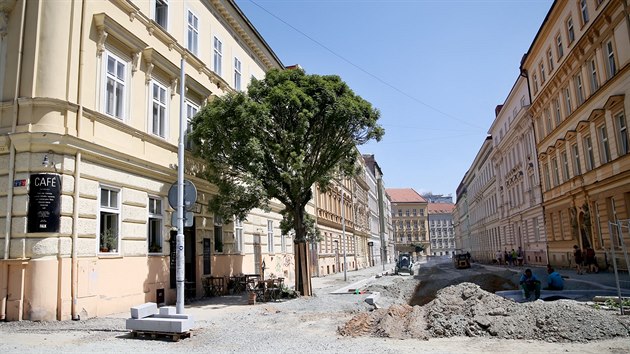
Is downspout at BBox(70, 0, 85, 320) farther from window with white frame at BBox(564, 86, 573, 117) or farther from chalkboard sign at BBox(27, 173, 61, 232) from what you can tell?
window with white frame at BBox(564, 86, 573, 117)

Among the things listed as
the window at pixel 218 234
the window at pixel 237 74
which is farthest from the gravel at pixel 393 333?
the window at pixel 237 74

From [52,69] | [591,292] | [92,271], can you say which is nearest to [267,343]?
[92,271]

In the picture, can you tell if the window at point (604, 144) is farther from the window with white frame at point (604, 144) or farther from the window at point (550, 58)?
the window at point (550, 58)

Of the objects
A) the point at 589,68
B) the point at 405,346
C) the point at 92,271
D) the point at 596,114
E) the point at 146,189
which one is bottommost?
the point at 405,346

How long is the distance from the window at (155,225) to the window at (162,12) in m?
6.34

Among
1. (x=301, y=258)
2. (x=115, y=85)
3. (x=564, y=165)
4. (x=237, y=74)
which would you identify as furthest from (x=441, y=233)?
(x=115, y=85)

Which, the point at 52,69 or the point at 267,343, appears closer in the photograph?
the point at 267,343

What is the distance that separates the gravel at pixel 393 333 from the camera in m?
8.68

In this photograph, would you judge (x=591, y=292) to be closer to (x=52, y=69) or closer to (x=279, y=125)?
(x=279, y=125)

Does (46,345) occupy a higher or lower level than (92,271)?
lower

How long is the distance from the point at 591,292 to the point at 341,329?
11.2 meters

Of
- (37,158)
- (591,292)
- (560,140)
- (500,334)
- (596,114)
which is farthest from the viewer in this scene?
(560,140)

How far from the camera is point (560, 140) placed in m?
32.7

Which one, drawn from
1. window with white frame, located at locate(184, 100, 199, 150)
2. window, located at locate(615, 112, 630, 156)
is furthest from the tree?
window, located at locate(615, 112, 630, 156)
